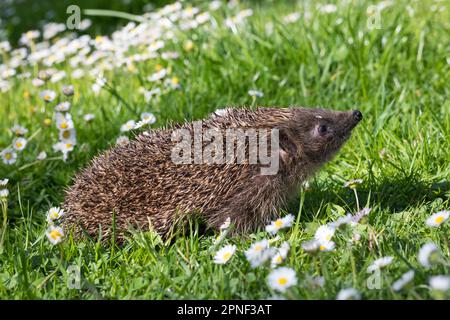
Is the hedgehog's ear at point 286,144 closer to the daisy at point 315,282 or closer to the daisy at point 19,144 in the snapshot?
the daisy at point 315,282

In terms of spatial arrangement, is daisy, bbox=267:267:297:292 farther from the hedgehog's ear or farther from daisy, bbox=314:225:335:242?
the hedgehog's ear

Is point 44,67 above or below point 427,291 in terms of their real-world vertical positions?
below

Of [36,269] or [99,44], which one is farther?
[99,44]

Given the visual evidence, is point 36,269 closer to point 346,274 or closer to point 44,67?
point 346,274

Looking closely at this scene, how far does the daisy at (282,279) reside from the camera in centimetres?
297

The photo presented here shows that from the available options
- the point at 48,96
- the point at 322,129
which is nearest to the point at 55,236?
the point at 322,129

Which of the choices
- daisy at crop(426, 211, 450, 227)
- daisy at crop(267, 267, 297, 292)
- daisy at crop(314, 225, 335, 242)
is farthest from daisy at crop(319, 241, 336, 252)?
daisy at crop(426, 211, 450, 227)

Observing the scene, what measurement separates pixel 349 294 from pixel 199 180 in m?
1.59

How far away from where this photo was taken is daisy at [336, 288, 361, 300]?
285 cm

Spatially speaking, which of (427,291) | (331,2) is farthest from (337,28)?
(427,291)

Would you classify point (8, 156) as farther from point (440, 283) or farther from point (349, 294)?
point (440, 283)

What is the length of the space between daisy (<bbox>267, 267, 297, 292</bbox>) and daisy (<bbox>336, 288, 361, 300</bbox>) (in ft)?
0.70
